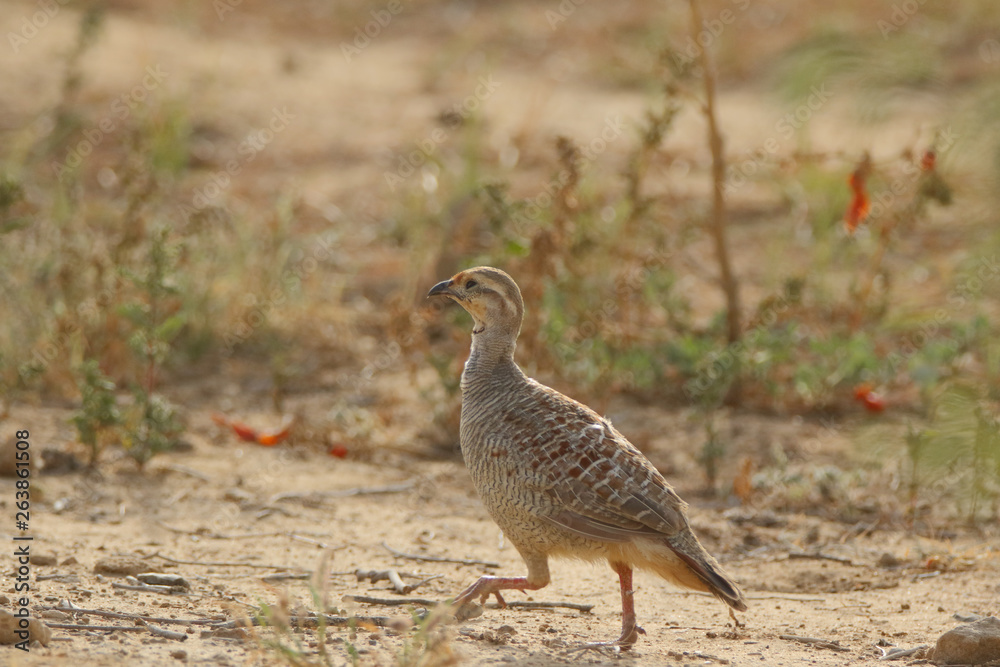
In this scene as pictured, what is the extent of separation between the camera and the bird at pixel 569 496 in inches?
181

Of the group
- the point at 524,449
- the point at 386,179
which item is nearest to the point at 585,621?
the point at 524,449

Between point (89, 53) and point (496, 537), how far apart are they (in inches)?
394

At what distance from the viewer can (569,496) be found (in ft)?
15.3

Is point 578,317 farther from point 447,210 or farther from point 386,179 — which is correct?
point 386,179

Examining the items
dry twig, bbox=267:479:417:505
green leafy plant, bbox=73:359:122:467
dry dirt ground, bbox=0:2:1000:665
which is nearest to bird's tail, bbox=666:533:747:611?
dry dirt ground, bbox=0:2:1000:665

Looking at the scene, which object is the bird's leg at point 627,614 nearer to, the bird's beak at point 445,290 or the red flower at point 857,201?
the bird's beak at point 445,290
